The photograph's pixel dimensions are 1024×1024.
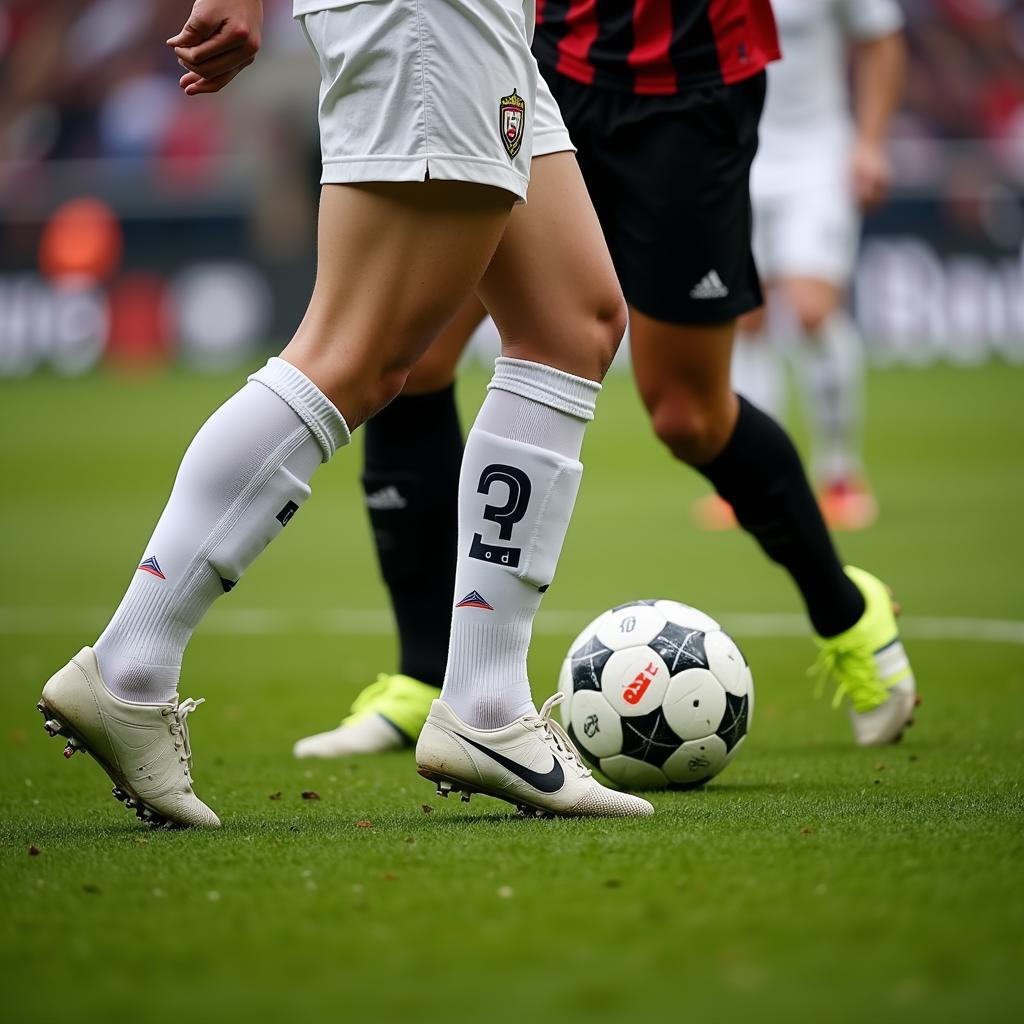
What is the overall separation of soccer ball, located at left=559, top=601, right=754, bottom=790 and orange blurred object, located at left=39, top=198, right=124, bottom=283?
14.7m

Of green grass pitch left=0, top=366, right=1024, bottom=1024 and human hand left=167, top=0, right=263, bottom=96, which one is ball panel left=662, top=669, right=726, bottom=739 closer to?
green grass pitch left=0, top=366, right=1024, bottom=1024

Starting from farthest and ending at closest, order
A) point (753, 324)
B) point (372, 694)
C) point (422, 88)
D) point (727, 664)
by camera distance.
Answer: point (753, 324) < point (372, 694) < point (727, 664) < point (422, 88)

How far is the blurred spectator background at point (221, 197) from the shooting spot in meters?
15.6

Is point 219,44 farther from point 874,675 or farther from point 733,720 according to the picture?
point 874,675

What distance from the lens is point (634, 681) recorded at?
3033 mm

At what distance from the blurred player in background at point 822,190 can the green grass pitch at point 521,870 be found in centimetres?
207

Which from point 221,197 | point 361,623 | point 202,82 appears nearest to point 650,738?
point 202,82

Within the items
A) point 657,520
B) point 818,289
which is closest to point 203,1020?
point 818,289

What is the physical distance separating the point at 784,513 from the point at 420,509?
2.46ft

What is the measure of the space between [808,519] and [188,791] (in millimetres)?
1520

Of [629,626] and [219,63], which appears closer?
[219,63]

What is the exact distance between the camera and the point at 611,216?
3.49m

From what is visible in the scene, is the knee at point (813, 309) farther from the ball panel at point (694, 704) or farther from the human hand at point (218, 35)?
the human hand at point (218, 35)

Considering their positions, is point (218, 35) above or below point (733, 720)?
above
